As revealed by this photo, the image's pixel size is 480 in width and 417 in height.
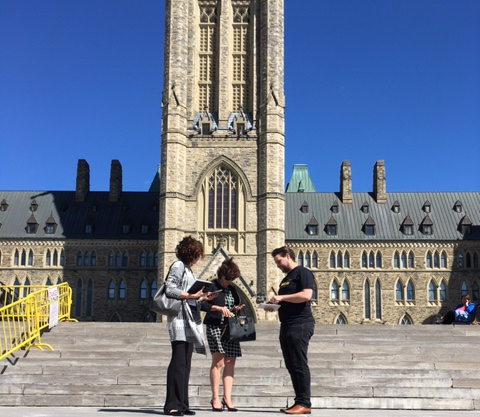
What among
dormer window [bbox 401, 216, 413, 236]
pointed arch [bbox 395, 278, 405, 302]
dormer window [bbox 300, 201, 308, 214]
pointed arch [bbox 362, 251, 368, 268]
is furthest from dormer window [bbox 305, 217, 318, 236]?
pointed arch [bbox 395, 278, 405, 302]

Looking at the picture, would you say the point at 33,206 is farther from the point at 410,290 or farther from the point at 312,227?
the point at 410,290

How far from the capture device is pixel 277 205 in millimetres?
40719

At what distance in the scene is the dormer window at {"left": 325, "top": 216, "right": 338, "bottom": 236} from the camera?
164 feet

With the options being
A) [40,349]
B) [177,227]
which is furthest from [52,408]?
[177,227]

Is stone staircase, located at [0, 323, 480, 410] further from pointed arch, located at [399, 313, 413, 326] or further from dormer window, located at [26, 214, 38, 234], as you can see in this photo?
dormer window, located at [26, 214, 38, 234]

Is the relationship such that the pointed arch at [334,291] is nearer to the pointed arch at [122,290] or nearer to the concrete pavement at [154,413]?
the pointed arch at [122,290]

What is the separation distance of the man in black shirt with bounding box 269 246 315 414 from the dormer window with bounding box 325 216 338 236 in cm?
4112

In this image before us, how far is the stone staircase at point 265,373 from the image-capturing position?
416 inches

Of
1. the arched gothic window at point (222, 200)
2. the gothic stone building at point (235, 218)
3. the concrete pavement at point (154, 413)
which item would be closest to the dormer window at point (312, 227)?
the gothic stone building at point (235, 218)

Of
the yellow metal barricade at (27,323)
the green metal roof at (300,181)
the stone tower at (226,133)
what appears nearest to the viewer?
the yellow metal barricade at (27,323)

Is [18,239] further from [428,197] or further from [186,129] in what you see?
[428,197]

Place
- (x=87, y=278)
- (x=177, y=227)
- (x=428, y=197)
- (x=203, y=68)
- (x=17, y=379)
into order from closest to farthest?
1. (x=17, y=379)
2. (x=177, y=227)
3. (x=203, y=68)
4. (x=87, y=278)
5. (x=428, y=197)

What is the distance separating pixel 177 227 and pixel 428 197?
73.1 ft

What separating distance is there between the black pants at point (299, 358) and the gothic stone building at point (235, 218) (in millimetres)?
28961
